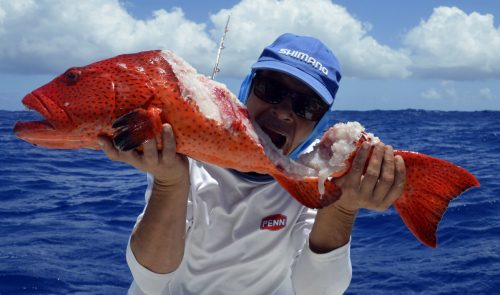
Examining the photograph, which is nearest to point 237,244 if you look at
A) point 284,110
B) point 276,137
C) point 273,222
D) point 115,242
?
point 273,222

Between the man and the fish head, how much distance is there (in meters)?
0.38

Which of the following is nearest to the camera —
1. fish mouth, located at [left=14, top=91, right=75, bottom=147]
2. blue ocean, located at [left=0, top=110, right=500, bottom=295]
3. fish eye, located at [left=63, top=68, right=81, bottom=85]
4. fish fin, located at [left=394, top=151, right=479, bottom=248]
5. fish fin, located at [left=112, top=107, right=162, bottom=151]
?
fish fin, located at [left=112, top=107, right=162, bottom=151]

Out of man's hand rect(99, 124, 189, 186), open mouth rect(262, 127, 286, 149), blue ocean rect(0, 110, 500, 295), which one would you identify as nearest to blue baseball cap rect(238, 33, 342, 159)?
open mouth rect(262, 127, 286, 149)

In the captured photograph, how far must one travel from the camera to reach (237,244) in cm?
337

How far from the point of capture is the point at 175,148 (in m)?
2.59

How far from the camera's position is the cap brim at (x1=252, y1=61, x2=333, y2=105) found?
3078 mm

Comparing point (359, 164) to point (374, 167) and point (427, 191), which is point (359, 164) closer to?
point (374, 167)

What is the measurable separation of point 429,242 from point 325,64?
1.24 meters

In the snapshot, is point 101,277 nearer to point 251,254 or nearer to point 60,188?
point 251,254

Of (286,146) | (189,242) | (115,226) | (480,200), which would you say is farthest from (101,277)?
(480,200)

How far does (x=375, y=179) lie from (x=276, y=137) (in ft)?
2.05

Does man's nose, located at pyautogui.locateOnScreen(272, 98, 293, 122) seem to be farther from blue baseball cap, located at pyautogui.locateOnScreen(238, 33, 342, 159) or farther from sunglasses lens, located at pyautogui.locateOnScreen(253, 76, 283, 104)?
blue baseball cap, located at pyautogui.locateOnScreen(238, 33, 342, 159)

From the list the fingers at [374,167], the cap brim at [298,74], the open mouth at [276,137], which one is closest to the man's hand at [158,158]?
the open mouth at [276,137]

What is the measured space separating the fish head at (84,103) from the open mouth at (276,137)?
83cm
